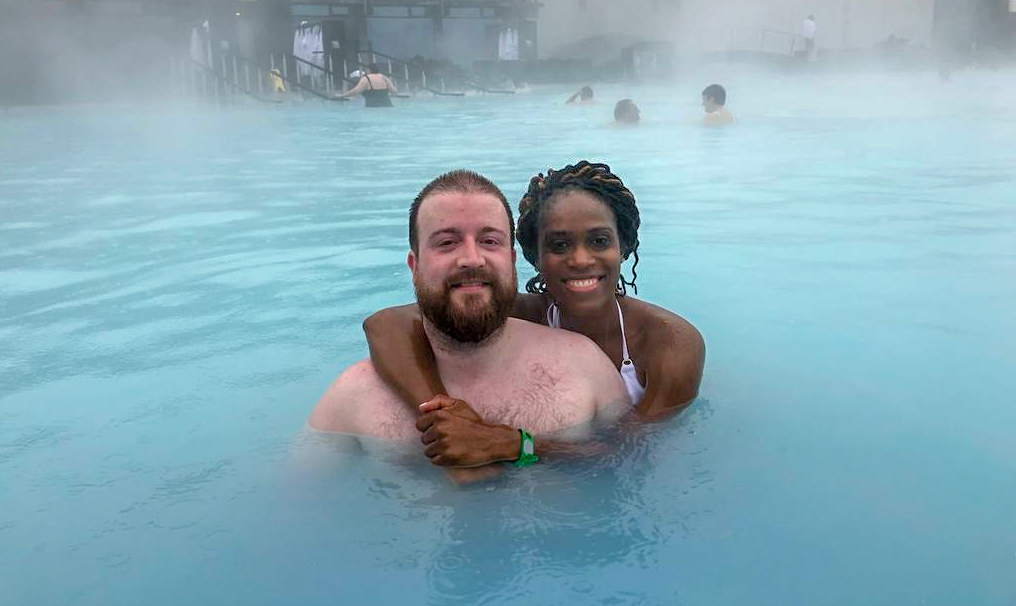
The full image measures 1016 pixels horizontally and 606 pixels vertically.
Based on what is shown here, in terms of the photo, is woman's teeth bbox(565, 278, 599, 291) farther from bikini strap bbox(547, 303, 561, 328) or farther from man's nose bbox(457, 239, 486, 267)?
man's nose bbox(457, 239, 486, 267)

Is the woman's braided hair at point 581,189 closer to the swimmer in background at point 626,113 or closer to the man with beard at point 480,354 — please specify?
the man with beard at point 480,354

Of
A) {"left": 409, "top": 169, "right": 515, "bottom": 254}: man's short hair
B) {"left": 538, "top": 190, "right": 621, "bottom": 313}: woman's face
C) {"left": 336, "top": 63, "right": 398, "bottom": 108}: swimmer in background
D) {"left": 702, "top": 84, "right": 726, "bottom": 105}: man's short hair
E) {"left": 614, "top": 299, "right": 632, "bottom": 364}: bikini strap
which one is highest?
{"left": 336, "top": 63, "right": 398, "bottom": 108}: swimmer in background

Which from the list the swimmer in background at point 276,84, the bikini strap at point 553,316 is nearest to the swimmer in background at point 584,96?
the swimmer in background at point 276,84

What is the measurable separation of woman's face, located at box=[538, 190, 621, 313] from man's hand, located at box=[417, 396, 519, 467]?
684 mm

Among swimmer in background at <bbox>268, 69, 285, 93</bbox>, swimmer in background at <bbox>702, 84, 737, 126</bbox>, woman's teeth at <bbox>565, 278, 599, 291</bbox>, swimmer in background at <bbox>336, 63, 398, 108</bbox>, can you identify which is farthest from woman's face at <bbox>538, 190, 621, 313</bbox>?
swimmer in background at <bbox>268, 69, 285, 93</bbox>

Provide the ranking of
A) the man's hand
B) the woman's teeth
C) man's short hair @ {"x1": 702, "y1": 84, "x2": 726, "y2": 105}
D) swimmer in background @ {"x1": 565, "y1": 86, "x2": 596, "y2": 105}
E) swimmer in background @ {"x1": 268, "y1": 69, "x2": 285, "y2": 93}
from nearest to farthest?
the man's hand
the woman's teeth
man's short hair @ {"x1": 702, "y1": 84, "x2": 726, "y2": 105}
swimmer in background @ {"x1": 565, "y1": 86, "x2": 596, "y2": 105}
swimmer in background @ {"x1": 268, "y1": 69, "x2": 285, "y2": 93}

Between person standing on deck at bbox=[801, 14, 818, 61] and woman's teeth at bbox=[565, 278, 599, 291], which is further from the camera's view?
person standing on deck at bbox=[801, 14, 818, 61]

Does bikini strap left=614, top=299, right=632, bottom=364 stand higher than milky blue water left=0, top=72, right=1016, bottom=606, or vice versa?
bikini strap left=614, top=299, right=632, bottom=364

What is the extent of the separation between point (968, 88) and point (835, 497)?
24.0 metres

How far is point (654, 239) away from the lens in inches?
300

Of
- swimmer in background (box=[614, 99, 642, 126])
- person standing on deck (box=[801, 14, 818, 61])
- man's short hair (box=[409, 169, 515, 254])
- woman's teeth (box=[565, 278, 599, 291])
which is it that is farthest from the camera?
person standing on deck (box=[801, 14, 818, 61])

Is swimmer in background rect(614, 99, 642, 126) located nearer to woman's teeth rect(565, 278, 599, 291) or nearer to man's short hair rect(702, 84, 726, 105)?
man's short hair rect(702, 84, 726, 105)

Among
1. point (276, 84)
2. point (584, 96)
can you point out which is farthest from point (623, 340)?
point (276, 84)

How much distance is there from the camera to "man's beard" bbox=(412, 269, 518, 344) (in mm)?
2898
